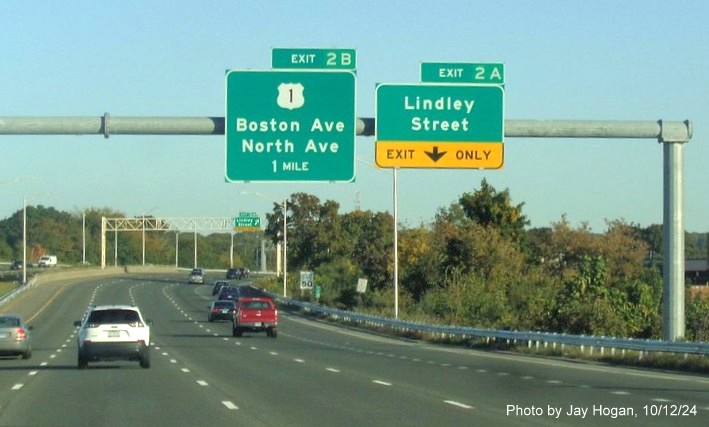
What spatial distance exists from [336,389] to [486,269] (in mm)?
47106

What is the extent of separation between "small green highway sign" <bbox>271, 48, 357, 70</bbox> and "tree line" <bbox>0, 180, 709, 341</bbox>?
731 inches

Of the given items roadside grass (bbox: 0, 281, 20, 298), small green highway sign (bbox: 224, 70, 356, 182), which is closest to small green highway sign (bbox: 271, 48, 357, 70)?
small green highway sign (bbox: 224, 70, 356, 182)

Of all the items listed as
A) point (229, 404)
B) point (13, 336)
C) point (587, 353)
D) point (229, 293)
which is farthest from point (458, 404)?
point (229, 293)

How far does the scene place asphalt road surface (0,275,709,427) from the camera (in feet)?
59.8

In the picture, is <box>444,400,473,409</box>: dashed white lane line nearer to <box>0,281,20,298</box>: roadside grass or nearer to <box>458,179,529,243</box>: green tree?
<box>458,179,529,243</box>: green tree

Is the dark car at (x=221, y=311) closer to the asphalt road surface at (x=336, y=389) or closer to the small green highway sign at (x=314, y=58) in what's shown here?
the asphalt road surface at (x=336, y=389)

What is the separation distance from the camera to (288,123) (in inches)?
1022

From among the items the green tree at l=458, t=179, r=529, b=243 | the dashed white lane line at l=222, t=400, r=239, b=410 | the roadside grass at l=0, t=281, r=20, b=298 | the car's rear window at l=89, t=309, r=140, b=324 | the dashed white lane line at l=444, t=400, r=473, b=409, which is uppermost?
the green tree at l=458, t=179, r=529, b=243

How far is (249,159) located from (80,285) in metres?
89.7

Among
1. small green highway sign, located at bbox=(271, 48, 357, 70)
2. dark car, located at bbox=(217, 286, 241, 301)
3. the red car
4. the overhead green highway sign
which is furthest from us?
dark car, located at bbox=(217, 286, 241, 301)

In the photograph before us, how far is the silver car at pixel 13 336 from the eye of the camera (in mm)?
36469

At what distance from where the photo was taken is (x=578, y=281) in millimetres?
49125

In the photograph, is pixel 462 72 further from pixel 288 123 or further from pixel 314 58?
pixel 288 123

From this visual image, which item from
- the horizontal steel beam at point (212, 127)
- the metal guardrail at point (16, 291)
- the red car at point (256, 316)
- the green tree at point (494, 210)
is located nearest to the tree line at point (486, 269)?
the green tree at point (494, 210)
